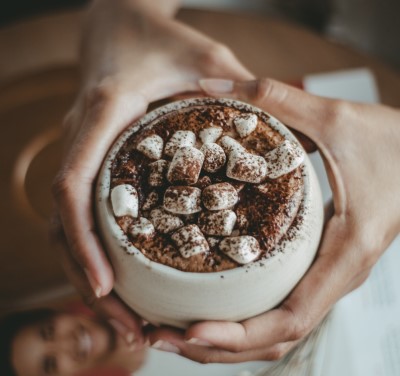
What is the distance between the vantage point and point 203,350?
0.76 meters

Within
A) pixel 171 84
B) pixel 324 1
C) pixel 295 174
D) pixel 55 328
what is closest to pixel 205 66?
pixel 171 84

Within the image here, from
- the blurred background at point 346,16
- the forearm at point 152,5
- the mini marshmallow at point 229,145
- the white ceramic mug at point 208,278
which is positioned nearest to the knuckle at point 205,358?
the white ceramic mug at point 208,278

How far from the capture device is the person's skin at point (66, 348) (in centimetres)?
110

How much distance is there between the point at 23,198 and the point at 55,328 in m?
0.30

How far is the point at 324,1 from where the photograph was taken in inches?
68.4

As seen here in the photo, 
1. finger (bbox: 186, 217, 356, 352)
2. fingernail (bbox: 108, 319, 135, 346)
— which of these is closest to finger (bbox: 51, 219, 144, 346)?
fingernail (bbox: 108, 319, 135, 346)

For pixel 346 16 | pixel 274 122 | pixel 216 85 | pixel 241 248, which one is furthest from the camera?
pixel 346 16

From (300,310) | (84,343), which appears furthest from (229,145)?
(84,343)

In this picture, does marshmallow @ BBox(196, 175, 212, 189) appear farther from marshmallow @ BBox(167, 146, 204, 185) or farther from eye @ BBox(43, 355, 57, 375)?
eye @ BBox(43, 355, 57, 375)

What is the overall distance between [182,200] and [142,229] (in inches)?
2.5

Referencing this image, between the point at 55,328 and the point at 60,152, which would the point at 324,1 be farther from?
the point at 55,328

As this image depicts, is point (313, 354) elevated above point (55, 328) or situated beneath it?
elevated above

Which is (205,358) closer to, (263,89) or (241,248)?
(241,248)

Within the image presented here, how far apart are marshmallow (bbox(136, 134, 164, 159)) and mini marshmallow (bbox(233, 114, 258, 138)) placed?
108 millimetres
